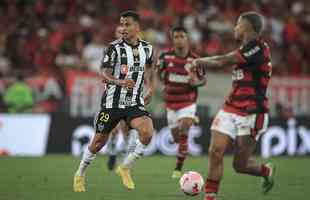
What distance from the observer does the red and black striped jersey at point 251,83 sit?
10211 mm

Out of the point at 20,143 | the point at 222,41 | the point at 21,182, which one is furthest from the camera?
the point at 222,41

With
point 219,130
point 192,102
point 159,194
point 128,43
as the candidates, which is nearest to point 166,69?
point 192,102

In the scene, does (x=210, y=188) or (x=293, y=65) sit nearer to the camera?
(x=210, y=188)

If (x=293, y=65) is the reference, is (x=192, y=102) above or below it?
below

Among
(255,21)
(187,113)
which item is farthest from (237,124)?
(187,113)

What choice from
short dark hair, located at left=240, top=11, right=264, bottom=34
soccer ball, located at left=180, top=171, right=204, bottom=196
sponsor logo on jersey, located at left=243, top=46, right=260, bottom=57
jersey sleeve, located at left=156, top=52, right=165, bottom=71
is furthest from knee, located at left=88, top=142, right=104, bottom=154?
jersey sleeve, located at left=156, top=52, right=165, bottom=71

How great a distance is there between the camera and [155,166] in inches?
686

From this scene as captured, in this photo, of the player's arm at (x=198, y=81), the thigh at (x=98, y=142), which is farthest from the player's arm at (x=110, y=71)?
the player's arm at (x=198, y=81)

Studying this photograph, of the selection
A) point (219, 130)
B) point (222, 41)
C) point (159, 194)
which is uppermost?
point (222, 41)

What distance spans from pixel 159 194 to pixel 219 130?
200 centimetres

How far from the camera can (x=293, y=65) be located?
24.4 metres

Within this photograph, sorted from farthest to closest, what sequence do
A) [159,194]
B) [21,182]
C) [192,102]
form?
[192,102] < [21,182] < [159,194]

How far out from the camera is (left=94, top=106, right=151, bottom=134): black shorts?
39.9 ft

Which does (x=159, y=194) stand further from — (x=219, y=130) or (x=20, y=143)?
(x=20, y=143)
